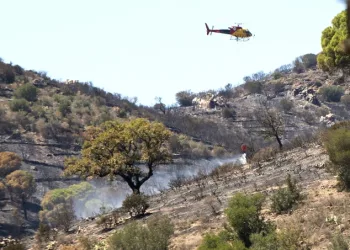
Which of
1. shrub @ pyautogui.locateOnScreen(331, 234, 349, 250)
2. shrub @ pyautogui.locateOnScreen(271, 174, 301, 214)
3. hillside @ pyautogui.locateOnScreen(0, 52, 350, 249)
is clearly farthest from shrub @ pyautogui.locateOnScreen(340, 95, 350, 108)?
shrub @ pyautogui.locateOnScreen(331, 234, 349, 250)

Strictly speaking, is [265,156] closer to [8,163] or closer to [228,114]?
[8,163]

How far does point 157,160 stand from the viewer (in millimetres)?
35656

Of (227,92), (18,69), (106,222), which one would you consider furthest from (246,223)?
(227,92)

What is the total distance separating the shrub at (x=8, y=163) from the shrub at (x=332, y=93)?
278 feet

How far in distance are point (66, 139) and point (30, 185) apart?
2038 centimetres

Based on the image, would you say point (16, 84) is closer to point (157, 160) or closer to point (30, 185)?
point (30, 185)

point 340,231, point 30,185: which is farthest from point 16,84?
point 340,231

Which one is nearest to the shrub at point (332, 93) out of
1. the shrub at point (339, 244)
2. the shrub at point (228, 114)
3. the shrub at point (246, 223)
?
the shrub at point (228, 114)

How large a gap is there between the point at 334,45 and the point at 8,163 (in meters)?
48.0

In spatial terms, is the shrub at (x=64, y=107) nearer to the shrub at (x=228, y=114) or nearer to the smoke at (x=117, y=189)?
the smoke at (x=117, y=189)

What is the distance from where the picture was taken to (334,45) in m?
35.1

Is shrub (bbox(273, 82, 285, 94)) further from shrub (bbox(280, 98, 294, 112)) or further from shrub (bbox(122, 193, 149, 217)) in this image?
shrub (bbox(122, 193, 149, 217))

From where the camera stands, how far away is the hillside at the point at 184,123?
40.0 m

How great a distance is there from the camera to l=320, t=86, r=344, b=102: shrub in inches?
5084
